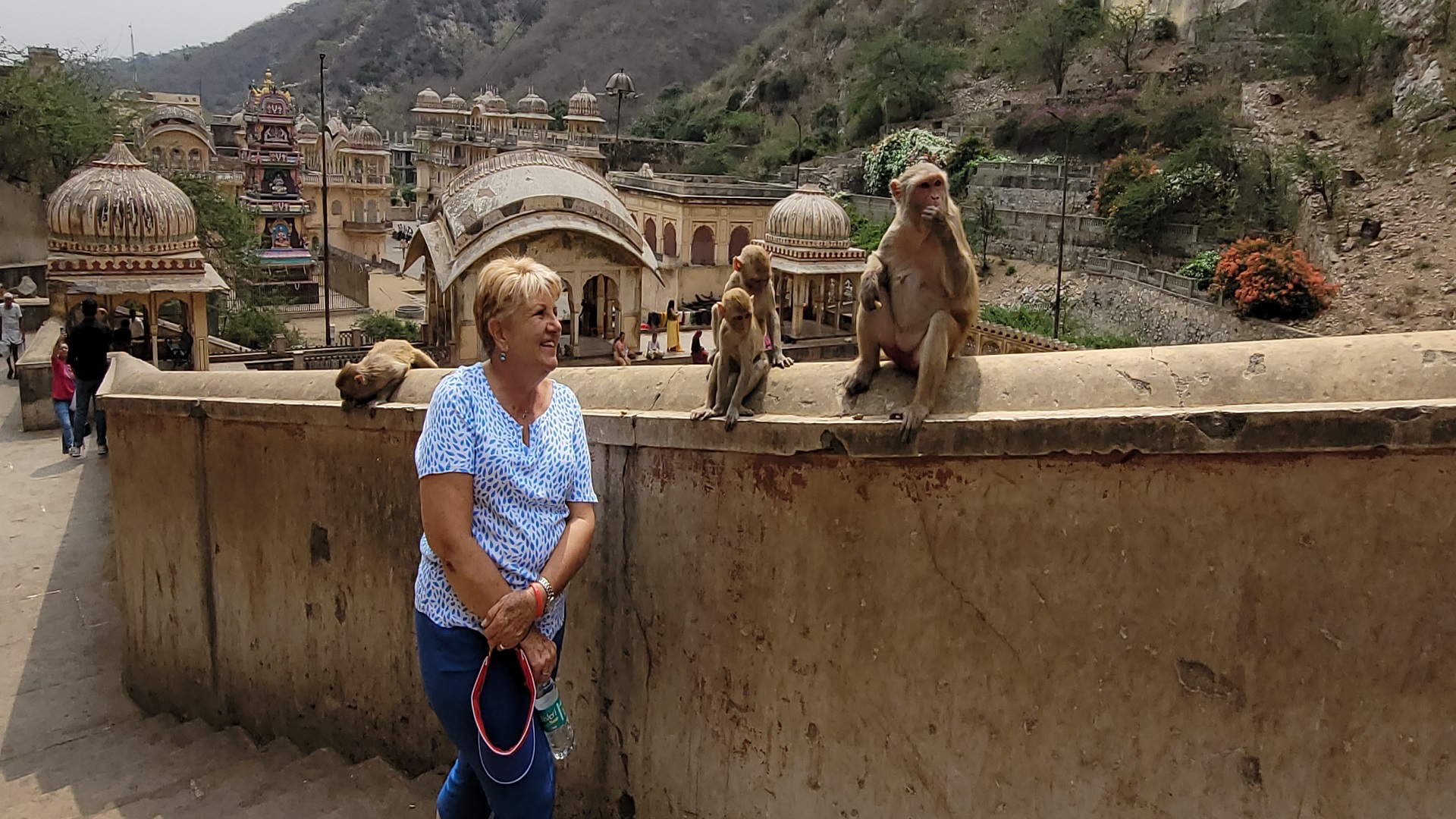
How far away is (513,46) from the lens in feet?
352

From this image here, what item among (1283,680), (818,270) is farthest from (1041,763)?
(818,270)

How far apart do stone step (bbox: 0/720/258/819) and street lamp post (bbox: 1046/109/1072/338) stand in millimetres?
22680

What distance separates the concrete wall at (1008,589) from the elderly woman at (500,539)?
102cm

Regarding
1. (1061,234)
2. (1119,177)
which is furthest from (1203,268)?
(1119,177)

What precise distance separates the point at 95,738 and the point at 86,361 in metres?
5.06

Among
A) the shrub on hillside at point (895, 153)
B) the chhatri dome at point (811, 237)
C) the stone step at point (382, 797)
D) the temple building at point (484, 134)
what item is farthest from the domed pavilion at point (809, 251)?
the temple building at point (484, 134)

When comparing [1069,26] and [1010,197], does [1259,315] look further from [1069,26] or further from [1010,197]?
[1069,26]

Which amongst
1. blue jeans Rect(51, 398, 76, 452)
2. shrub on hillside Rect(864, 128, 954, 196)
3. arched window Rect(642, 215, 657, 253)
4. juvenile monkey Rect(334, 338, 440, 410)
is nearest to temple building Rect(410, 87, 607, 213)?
arched window Rect(642, 215, 657, 253)

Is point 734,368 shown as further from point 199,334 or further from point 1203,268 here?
point 1203,268

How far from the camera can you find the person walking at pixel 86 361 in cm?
939

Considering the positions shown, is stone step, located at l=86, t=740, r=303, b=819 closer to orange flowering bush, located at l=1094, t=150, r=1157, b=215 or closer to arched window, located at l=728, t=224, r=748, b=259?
arched window, located at l=728, t=224, r=748, b=259

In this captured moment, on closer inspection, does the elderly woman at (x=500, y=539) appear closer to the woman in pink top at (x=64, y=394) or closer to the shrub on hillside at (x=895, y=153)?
the woman in pink top at (x=64, y=394)

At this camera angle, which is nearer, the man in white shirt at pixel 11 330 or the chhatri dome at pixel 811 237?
the man in white shirt at pixel 11 330

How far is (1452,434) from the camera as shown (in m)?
2.86
